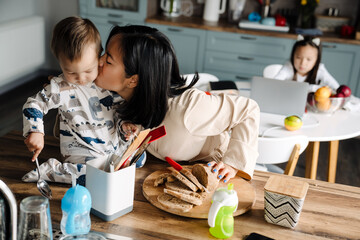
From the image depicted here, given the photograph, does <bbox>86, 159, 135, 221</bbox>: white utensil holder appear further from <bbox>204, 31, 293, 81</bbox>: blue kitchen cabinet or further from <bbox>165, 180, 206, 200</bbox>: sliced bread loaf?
<bbox>204, 31, 293, 81</bbox>: blue kitchen cabinet

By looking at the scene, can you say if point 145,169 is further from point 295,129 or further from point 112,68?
point 295,129

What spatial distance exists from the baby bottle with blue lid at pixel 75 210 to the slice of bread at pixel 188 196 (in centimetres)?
25

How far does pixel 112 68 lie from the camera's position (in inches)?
50.1

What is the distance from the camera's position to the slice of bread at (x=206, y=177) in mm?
1223

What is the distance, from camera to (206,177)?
1.22m

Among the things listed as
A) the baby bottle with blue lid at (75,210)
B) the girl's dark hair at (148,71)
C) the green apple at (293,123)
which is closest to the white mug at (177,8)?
the green apple at (293,123)

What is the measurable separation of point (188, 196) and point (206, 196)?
0.22ft

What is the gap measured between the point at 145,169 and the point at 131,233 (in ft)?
1.15

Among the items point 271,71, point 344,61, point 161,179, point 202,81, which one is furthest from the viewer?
point 344,61

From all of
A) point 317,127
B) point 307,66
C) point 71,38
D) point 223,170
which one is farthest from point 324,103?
point 71,38

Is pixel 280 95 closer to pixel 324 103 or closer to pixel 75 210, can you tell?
pixel 324 103

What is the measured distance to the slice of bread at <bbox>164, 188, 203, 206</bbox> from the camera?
3.76 feet

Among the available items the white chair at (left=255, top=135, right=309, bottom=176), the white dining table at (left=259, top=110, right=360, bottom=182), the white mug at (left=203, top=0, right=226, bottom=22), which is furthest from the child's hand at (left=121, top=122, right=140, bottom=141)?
the white mug at (left=203, top=0, right=226, bottom=22)

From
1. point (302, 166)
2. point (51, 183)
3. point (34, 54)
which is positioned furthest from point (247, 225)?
point (34, 54)
